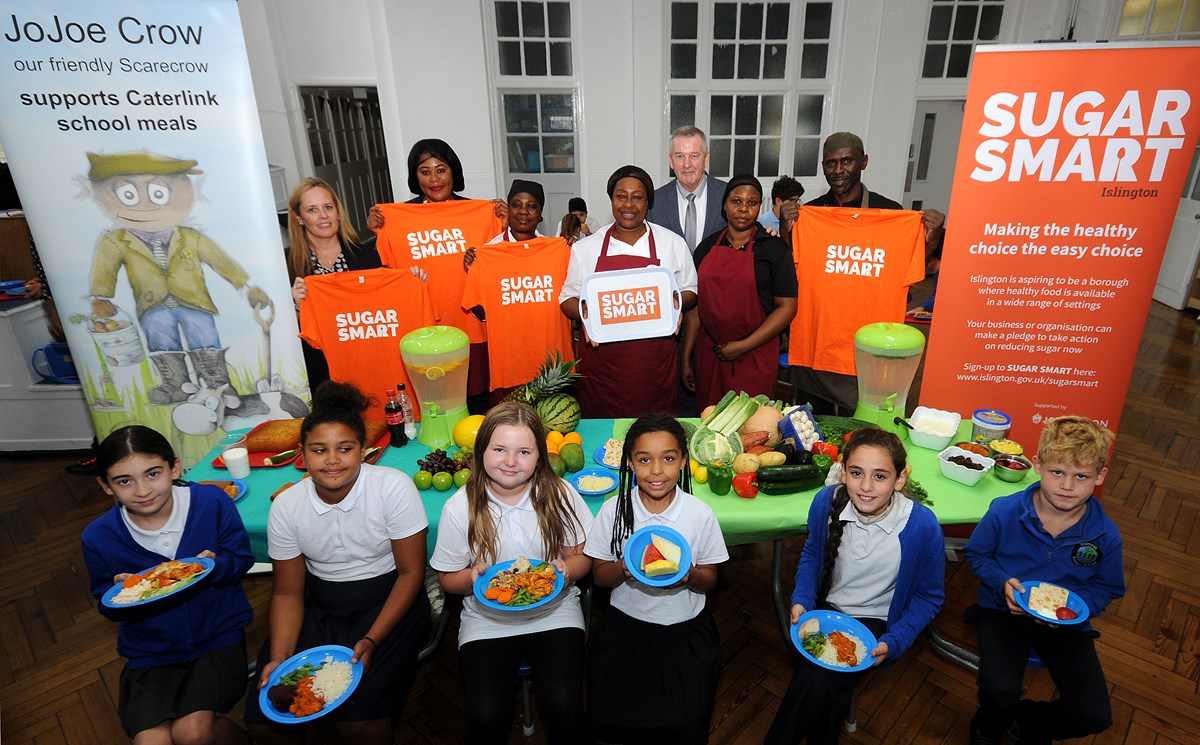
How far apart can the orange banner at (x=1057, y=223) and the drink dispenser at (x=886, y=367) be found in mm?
636

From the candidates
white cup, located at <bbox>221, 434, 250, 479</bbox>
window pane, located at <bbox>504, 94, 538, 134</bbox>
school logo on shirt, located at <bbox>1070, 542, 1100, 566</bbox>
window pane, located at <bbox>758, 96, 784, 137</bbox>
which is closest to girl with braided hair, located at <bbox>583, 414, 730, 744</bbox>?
school logo on shirt, located at <bbox>1070, 542, 1100, 566</bbox>

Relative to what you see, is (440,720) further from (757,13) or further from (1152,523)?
(757,13)

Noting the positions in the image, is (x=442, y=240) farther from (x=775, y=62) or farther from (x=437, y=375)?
(x=775, y=62)

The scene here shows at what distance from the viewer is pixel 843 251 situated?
11.9 feet

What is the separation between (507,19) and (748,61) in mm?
2993

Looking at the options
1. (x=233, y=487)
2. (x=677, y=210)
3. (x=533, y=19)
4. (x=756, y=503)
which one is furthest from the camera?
(x=533, y=19)

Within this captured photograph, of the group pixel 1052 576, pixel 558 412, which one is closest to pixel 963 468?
pixel 1052 576

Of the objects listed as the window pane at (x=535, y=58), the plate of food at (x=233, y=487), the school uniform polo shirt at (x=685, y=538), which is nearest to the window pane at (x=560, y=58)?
the window pane at (x=535, y=58)

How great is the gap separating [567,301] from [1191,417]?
5288mm

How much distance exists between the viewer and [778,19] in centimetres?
763

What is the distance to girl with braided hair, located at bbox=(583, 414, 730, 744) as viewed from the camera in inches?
81.3

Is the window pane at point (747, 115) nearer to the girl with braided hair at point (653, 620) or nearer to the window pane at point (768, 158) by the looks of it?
the window pane at point (768, 158)

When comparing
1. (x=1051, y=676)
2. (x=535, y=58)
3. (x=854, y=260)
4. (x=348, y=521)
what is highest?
(x=535, y=58)

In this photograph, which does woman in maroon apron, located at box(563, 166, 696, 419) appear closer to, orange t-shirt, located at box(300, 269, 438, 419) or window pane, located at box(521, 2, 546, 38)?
orange t-shirt, located at box(300, 269, 438, 419)
